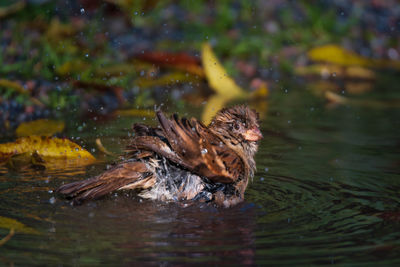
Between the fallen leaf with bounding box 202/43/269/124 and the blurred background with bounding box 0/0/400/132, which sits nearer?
the blurred background with bounding box 0/0/400/132

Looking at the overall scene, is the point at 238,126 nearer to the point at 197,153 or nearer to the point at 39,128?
the point at 197,153

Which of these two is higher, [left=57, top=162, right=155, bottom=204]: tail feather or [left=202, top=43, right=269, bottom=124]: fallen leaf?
[left=202, top=43, right=269, bottom=124]: fallen leaf

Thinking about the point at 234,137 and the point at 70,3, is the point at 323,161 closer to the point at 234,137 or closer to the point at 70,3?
the point at 234,137

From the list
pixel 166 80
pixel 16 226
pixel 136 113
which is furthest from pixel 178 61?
pixel 16 226

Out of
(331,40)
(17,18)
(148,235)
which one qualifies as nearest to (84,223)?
(148,235)

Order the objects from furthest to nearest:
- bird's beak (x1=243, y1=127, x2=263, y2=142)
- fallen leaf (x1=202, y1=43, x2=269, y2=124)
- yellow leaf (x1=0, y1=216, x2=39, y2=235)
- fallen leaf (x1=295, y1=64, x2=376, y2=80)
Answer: fallen leaf (x1=295, y1=64, x2=376, y2=80) < fallen leaf (x1=202, y1=43, x2=269, y2=124) < bird's beak (x1=243, y1=127, x2=263, y2=142) < yellow leaf (x1=0, y1=216, x2=39, y2=235)

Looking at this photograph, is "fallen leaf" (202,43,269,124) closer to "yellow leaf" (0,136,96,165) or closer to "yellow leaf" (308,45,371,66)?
"yellow leaf" (308,45,371,66)

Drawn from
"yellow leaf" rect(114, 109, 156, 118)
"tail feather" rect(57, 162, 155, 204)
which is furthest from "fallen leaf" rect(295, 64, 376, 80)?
"tail feather" rect(57, 162, 155, 204)
